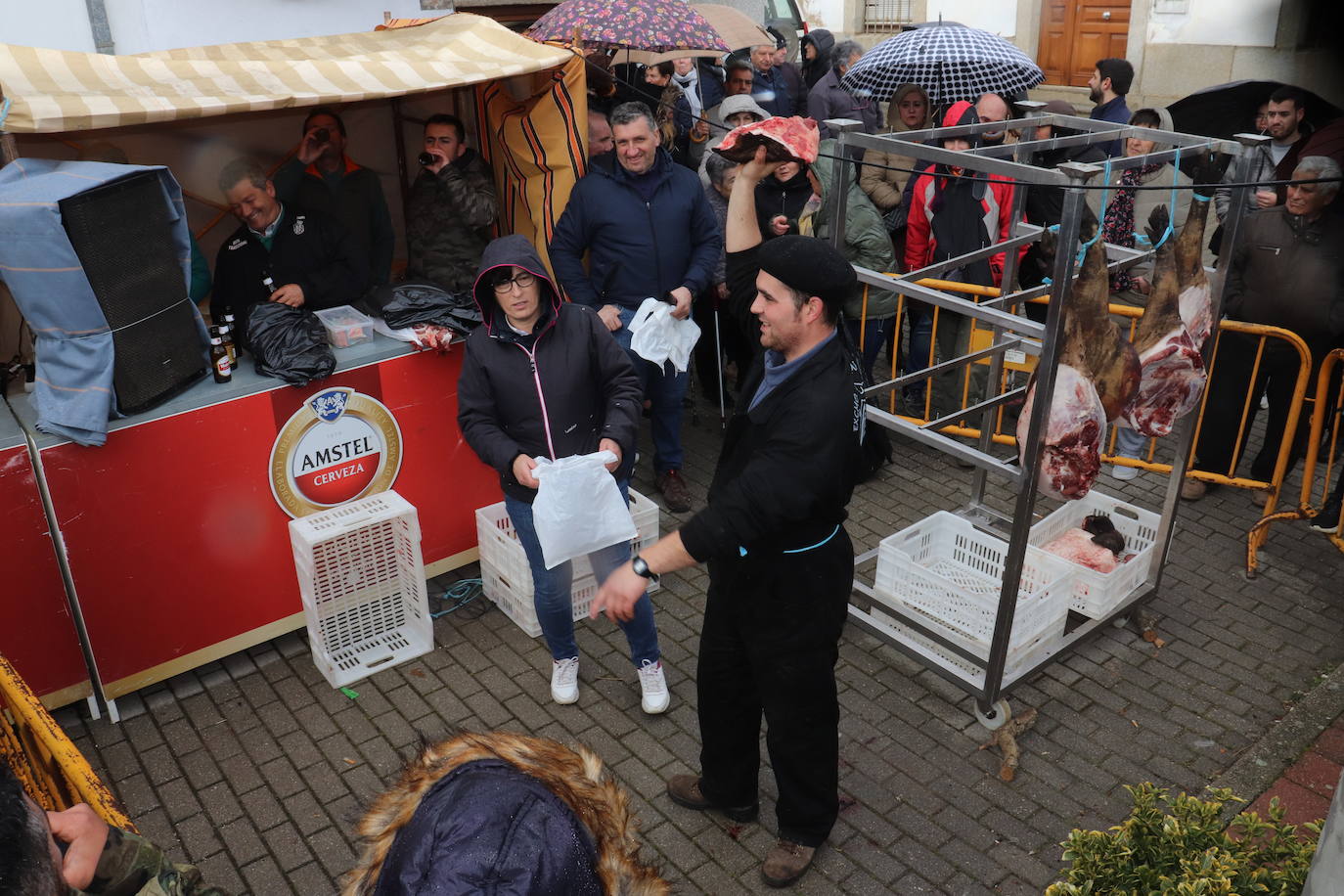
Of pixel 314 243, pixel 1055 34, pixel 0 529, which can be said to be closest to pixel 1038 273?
pixel 314 243

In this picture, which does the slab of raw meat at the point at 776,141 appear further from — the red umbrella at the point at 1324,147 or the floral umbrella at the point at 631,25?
Answer: the red umbrella at the point at 1324,147

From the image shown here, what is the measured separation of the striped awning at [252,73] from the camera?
4434mm

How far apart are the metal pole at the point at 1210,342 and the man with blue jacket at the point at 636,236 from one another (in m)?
2.81

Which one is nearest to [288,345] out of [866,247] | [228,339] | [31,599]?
[228,339]

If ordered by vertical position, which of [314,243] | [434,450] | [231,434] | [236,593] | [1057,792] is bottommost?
[1057,792]

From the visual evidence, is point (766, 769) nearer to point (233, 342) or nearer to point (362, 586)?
point (362, 586)

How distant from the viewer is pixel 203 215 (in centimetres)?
640

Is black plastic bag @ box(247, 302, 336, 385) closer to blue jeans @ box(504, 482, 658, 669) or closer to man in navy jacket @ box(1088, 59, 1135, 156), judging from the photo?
blue jeans @ box(504, 482, 658, 669)

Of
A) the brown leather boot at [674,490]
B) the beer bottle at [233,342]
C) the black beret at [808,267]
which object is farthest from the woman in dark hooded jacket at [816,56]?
the black beret at [808,267]

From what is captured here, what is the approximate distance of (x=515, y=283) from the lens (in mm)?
4367

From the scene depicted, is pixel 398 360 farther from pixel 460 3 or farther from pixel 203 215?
pixel 460 3

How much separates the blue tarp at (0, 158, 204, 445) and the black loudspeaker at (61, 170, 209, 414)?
47 millimetres

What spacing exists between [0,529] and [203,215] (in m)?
2.65

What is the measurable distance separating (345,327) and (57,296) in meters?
1.41
